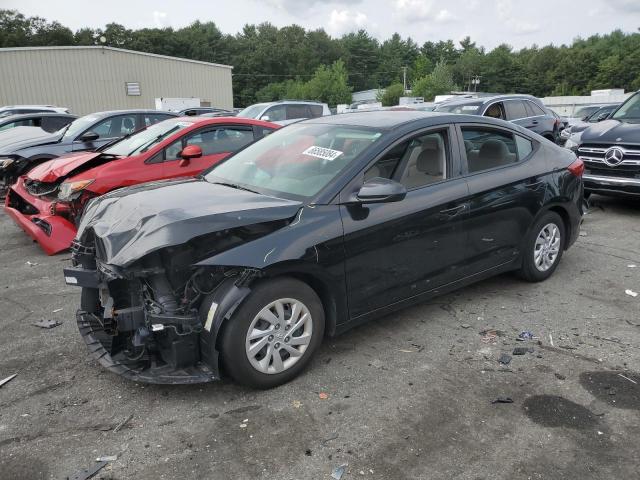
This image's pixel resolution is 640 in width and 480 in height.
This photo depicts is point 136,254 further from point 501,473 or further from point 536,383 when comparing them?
point 536,383

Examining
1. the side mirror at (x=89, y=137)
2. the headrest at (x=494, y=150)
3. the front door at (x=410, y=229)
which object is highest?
the side mirror at (x=89, y=137)

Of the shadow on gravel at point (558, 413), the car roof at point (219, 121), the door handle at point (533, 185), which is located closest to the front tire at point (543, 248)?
the door handle at point (533, 185)

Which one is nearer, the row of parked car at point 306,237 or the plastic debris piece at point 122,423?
the plastic debris piece at point 122,423

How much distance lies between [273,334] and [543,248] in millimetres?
3061

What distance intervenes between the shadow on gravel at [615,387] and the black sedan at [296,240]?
123 cm

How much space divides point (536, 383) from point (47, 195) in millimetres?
5911

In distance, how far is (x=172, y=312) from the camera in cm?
304

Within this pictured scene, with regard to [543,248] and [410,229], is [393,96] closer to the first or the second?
[543,248]

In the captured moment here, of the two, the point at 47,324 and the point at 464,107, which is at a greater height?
the point at 464,107

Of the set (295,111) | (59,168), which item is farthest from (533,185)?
(295,111)

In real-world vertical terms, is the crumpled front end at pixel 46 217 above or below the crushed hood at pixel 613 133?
below

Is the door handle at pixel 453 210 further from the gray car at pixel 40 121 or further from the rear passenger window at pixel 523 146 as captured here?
A: the gray car at pixel 40 121

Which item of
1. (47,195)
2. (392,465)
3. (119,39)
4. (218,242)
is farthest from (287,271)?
(119,39)

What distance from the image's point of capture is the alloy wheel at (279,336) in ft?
10.4
